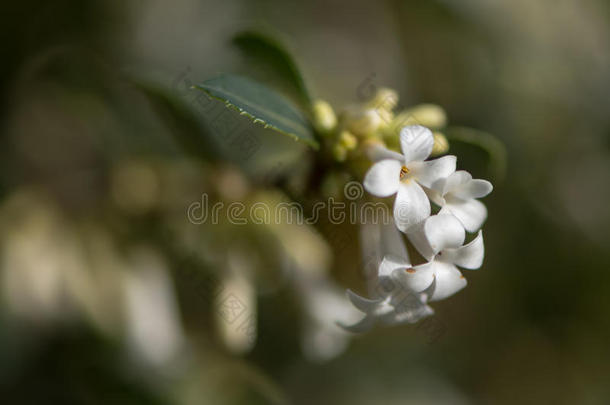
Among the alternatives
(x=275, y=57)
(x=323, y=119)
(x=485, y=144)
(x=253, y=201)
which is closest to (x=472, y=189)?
(x=485, y=144)

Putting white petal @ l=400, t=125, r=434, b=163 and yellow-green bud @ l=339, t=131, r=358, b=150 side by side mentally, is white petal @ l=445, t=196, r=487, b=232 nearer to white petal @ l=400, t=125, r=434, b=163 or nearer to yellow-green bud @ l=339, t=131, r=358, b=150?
white petal @ l=400, t=125, r=434, b=163

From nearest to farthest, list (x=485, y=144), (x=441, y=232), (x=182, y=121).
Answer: (x=441, y=232) < (x=485, y=144) < (x=182, y=121)

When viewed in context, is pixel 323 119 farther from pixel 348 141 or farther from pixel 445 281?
pixel 445 281

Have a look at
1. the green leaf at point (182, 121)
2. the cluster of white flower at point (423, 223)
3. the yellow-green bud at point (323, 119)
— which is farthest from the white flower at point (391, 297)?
the green leaf at point (182, 121)

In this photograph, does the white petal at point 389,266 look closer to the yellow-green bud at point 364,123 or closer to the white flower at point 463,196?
the white flower at point 463,196

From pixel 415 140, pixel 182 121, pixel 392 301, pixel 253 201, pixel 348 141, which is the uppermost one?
pixel 415 140

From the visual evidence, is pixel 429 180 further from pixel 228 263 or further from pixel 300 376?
pixel 300 376

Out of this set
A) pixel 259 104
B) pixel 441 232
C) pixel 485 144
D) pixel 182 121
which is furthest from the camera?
pixel 182 121
